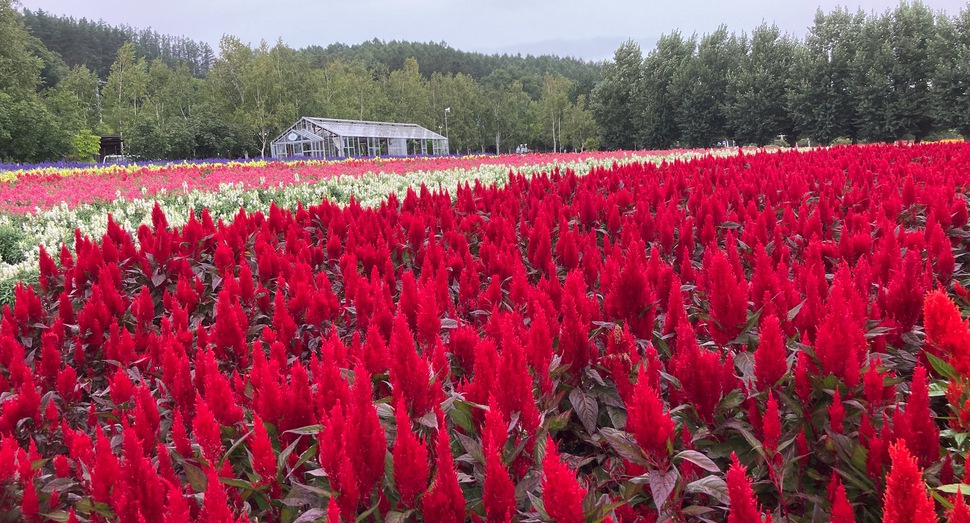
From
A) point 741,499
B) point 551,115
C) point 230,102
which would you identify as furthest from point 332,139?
point 741,499

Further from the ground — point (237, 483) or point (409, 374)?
point (409, 374)

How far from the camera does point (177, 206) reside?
793 cm

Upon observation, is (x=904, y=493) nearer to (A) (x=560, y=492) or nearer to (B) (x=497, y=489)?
(A) (x=560, y=492)

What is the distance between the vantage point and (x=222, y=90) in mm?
44031

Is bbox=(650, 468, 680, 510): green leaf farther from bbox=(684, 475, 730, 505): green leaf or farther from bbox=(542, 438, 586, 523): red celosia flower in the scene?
bbox=(542, 438, 586, 523): red celosia flower

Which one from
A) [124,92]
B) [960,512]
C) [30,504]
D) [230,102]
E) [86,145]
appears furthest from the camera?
[124,92]

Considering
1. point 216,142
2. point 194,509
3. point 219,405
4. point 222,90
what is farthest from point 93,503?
point 222,90

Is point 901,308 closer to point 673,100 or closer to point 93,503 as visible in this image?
point 93,503

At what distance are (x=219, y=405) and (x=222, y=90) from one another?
47826 mm

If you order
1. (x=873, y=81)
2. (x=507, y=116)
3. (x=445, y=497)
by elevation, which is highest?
(x=507, y=116)

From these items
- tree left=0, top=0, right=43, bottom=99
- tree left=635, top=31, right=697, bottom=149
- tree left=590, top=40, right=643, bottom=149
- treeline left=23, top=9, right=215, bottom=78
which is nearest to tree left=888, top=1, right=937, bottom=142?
tree left=635, top=31, right=697, bottom=149

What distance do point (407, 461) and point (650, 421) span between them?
513mm

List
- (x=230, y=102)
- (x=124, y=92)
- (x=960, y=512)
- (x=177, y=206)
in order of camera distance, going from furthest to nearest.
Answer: (x=124, y=92) → (x=230, y=102) → (x=177, y=206) → (x=960, y=512)

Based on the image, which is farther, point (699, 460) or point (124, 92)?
point (124, 92)
